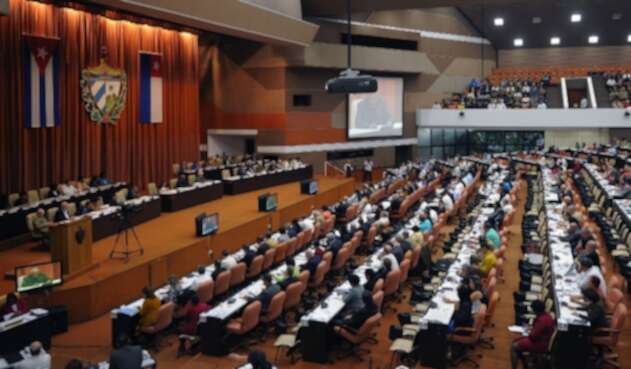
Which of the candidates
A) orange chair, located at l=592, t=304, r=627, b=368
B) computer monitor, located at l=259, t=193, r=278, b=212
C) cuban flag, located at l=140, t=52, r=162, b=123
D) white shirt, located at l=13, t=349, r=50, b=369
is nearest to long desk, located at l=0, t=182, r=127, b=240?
computer monitor, located at l=259, t=193, r=278, b=212

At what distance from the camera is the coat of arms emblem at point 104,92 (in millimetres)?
21375

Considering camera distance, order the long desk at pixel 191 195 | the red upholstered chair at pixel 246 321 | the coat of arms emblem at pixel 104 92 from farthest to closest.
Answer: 1. the coat of arms emblem at pixel 104 92
2. the long desk at pixel 191 195
3. the red upholstered chair at pixel 246 321

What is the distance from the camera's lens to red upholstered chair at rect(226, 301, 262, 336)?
10.4m

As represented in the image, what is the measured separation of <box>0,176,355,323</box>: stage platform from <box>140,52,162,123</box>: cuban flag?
4.28 metres

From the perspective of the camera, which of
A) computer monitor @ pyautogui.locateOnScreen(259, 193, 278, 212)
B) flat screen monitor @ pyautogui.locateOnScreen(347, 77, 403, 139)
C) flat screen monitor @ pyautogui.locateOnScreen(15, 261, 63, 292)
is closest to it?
flat screen monitor @ pyautogui.locateOnScreen(15, 261, 63, 292)

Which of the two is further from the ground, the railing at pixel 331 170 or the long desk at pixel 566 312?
the railing at pixel 331 170

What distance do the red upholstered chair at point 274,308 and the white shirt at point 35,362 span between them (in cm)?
347

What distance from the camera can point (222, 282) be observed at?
12508 millimetres

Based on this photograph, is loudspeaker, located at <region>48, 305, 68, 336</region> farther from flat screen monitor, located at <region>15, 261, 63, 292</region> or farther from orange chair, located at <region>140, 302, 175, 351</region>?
orange chair, located at <region>140, 302, 175, 351</region>

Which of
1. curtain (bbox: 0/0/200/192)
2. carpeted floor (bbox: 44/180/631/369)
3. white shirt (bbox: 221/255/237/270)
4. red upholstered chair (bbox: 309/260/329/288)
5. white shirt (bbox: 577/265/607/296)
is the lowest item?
carpeted floor (bbox: 44/180/631/369)

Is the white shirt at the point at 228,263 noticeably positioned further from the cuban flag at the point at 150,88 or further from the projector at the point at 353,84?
the cuban flag at the point at 150,88

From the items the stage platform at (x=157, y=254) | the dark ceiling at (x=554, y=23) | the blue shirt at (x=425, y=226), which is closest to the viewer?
the stage platform at (x=157, y=254)

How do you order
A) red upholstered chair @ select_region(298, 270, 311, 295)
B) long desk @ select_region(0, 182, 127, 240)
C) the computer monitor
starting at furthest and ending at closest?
the computer monitor < long desk @ select_region(0, 182, 127, 240) < red upholstered chair @ select_region(298, 270, 311, 295)

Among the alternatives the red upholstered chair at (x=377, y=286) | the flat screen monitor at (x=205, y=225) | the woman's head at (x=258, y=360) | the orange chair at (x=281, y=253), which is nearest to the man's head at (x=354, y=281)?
the red upholstered chair at (x=377, y=286)
